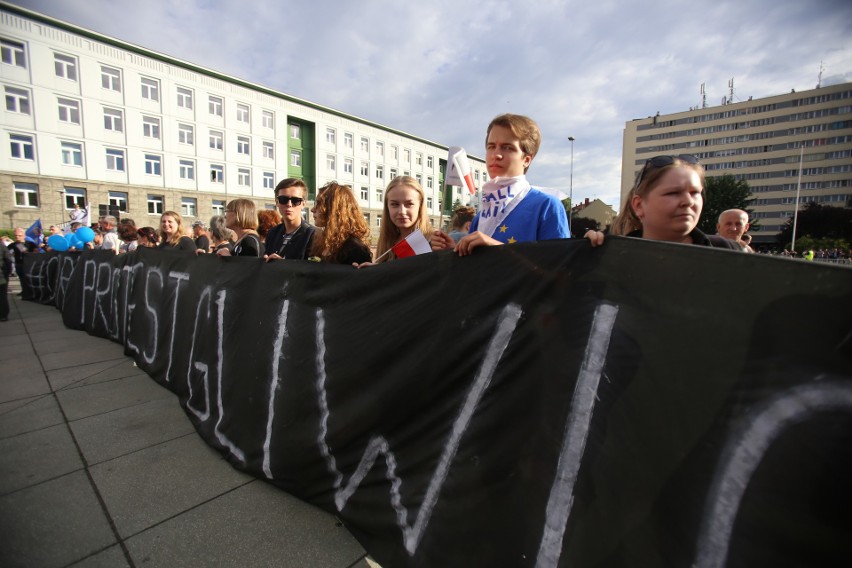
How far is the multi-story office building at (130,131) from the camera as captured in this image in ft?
72.3

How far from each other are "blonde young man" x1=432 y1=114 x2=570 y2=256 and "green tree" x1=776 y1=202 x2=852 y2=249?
206 feet

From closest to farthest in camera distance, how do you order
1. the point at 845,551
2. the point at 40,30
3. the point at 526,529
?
the point at 845,551 < the point at 526,529 < the point at 40,30

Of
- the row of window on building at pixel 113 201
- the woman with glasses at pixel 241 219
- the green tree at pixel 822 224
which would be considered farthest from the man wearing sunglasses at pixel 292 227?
the green tree at pixel 822 224

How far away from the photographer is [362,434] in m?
1.84

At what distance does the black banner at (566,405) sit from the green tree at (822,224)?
63329mm

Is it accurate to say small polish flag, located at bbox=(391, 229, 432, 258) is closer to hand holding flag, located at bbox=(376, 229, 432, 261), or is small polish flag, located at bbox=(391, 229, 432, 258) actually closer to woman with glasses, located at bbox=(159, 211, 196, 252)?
hand holding flag, located at bbox=(376, 229, 432, 261)

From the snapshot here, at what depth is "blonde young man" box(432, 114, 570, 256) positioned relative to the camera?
1.95 metres

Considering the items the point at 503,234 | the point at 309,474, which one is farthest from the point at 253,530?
the point at 503,234

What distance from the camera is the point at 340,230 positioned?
Answer: 2783 mm

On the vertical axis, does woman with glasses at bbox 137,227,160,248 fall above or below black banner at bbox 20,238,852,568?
above

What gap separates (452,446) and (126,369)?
4391 mm

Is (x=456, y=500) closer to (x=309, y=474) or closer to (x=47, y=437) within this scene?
(x=309, y=474)

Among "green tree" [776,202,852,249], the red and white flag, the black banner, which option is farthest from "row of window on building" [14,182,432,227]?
"green tree" [776,202,852,249]

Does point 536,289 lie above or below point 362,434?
above
